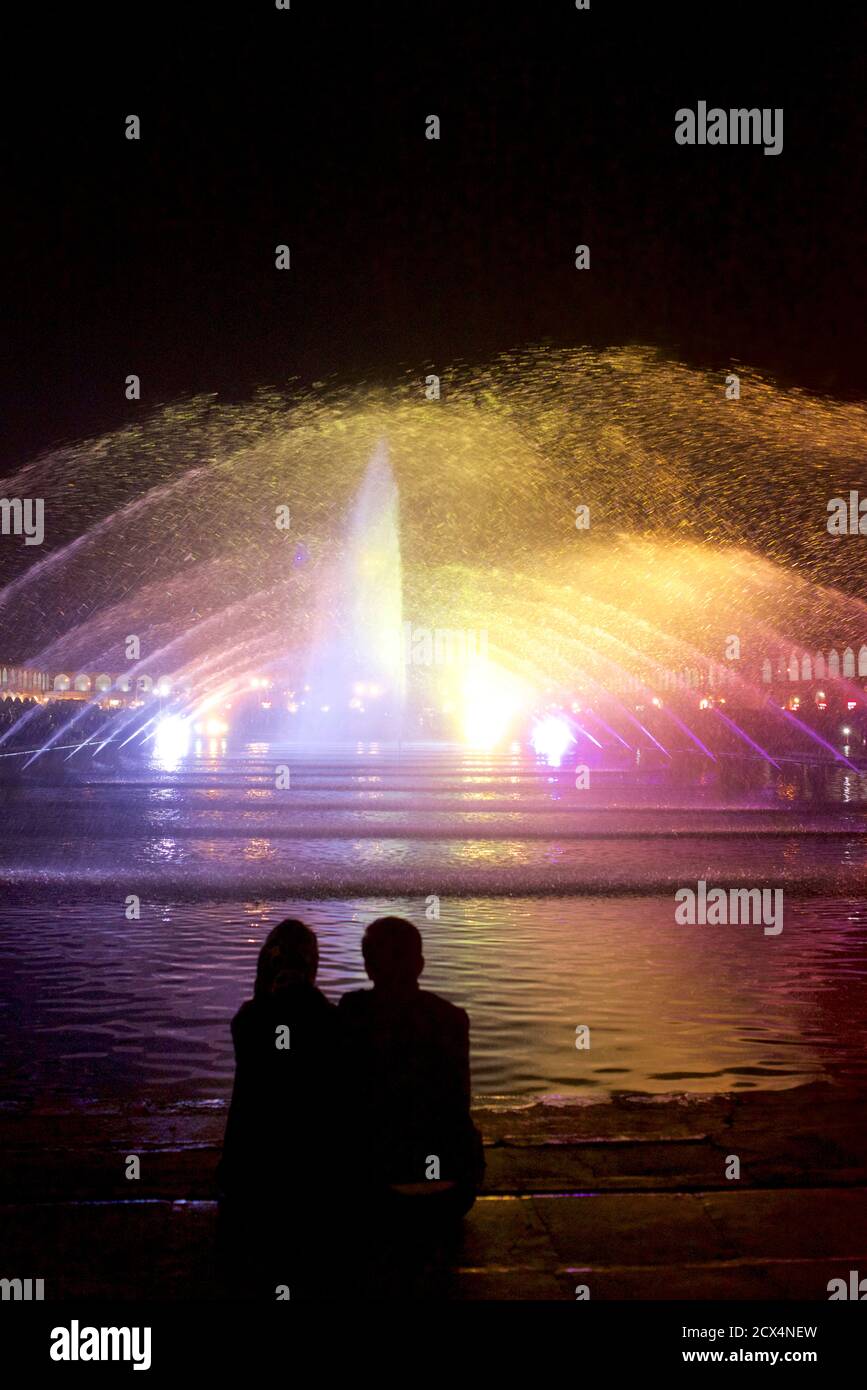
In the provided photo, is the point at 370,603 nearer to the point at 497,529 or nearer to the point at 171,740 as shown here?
the point at 171,740

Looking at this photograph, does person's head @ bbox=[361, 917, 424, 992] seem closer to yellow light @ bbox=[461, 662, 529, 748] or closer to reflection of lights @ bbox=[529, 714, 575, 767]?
reflection of lights @ bbox=[529, 714, 575, 767]

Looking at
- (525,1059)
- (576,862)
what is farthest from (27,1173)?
(576,862)

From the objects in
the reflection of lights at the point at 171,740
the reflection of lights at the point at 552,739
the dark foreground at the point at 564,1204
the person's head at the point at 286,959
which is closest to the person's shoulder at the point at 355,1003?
the person's head at the point at 286,959

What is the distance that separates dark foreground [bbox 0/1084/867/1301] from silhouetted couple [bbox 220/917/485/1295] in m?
0.12

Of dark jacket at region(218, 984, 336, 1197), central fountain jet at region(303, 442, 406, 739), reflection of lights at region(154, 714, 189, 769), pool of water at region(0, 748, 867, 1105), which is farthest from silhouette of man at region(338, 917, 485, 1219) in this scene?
reflection of lights at region(154, 714, 189, 769)

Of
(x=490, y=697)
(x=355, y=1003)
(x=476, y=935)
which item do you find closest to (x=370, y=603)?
(x=476, y=935)

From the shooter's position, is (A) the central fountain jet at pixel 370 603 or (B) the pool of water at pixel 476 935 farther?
(A) the central fountain jet at pixel 370 603

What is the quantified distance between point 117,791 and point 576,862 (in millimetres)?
14640

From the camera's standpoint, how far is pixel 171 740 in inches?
2312

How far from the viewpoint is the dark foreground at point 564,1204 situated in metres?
4.09

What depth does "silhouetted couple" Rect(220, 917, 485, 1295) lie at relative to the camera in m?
4.32

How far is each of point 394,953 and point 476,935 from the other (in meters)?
7.06

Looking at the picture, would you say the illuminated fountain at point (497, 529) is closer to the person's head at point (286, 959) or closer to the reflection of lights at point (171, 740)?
the reflection of lights at point (171, 740)

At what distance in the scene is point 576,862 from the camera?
→ 1634 cm
